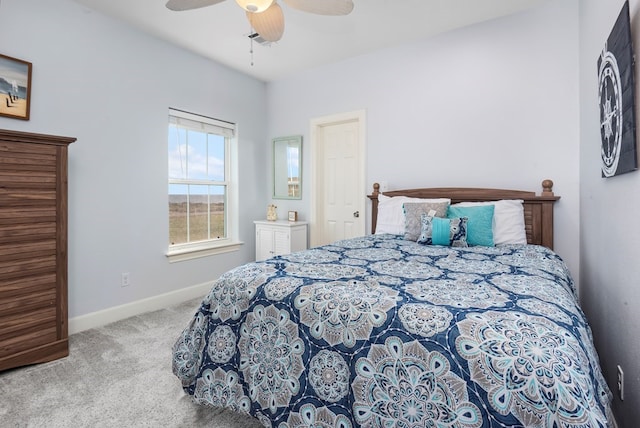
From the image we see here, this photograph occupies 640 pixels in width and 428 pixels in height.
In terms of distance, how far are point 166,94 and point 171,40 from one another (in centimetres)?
53

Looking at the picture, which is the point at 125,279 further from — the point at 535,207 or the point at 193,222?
the point at 535,207

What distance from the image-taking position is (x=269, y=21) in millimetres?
2139

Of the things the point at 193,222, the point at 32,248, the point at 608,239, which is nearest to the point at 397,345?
the point at 608,239

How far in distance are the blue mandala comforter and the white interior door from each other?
200 centimetres

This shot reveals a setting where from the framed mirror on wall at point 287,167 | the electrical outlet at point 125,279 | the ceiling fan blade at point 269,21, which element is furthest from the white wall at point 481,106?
the electrical outlet at point 125,279

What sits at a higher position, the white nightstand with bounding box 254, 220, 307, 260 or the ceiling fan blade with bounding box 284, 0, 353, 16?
the ceiling fan blade with bounding box 284, 0, 353, 16

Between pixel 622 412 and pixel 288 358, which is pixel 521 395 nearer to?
pixel 288 358

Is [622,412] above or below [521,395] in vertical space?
below

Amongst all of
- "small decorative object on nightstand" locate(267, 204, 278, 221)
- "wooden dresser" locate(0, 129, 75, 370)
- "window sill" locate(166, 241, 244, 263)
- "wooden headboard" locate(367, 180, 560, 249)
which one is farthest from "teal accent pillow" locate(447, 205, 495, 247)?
"wooden dresser" locate(0, 129, 75, 370)

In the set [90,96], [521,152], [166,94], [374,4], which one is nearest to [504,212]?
[521,152]

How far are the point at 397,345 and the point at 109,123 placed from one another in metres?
3.04

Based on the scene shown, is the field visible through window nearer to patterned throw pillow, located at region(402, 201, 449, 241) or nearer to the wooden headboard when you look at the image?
patterned throw pillow, located at region(402, 201, 449, 241)

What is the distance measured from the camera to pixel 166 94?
3.34 metres

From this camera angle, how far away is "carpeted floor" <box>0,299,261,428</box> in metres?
1.63
